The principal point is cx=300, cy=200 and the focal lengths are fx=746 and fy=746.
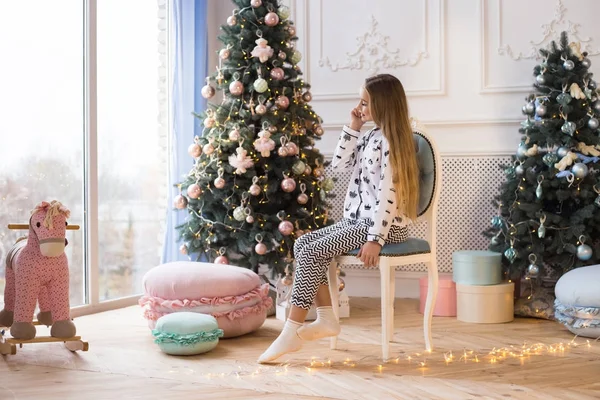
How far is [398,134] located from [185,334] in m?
1.26

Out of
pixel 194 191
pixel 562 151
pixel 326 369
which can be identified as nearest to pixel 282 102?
pixel 194 191

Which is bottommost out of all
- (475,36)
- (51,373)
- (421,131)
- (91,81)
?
(51,373)

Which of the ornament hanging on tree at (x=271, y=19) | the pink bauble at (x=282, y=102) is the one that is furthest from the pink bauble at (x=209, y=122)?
the ornament hanging on tree at (x=271, y=19)

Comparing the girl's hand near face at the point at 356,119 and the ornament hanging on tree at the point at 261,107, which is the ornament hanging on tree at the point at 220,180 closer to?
the ornament hanging on tree at the point at 261,107

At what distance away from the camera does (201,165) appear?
4.27 meters

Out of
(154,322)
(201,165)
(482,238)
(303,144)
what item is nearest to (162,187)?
(201,165)

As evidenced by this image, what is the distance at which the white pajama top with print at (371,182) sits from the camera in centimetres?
313

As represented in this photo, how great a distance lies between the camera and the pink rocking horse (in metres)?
3.22

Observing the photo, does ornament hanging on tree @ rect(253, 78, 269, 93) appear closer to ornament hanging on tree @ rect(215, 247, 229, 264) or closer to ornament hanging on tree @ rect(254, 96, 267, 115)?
ornament hanging on tree @ rect(254, 96, 267, 115)

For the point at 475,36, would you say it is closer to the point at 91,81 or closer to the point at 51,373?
the point at 91,81

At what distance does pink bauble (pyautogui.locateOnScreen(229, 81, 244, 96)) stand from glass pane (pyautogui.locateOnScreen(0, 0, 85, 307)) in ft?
3.07

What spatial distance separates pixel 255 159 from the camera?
415cm

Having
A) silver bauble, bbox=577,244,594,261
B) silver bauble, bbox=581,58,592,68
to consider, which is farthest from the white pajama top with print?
silver bauble, bbox=581,58,592,68

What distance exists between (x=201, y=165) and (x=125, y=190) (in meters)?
0.72
